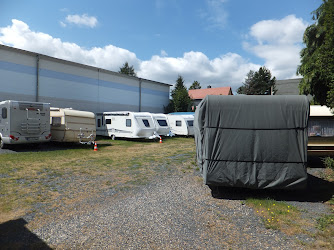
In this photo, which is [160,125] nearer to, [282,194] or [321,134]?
[321,134]

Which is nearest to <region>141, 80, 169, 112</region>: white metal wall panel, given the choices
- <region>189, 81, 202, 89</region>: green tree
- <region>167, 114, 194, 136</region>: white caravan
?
<region>167, 114, 194, 136</region>: white caravan

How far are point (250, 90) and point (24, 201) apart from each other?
5424 centimetres

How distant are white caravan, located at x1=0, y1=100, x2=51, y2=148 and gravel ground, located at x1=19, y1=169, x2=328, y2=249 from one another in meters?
8.67

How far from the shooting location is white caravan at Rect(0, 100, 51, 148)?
11.7m

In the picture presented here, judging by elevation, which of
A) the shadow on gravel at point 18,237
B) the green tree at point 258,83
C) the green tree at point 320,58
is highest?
the green tree at point 258,83

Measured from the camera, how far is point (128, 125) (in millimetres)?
17953

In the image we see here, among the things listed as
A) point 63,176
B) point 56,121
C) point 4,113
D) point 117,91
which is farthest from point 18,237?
point 117,91

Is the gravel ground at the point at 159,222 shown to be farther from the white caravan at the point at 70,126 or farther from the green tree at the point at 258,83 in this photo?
the green tree at the point at 258,83

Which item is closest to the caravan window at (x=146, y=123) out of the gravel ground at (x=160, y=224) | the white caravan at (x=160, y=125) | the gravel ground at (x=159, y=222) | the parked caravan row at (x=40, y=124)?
the white caravan at (x=160, y=125)

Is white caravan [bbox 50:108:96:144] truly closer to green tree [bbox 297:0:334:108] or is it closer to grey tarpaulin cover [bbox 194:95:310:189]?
grey tarpaulin cover [bbox 194:95:310:189]

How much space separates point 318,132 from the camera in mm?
8258

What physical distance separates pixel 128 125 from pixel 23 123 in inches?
290

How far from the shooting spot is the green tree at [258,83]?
53969 mm

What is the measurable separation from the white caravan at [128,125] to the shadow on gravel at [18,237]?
13462 mm
